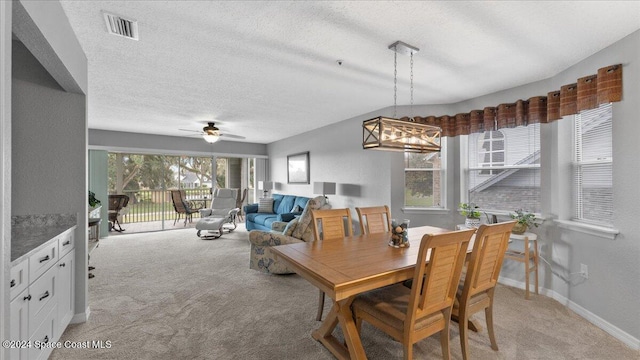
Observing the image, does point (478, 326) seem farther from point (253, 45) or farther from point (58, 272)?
point (58, 272)

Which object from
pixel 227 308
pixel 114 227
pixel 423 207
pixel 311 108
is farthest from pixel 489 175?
pixel 114 227

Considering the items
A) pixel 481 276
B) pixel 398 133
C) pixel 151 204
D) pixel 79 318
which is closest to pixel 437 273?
pixel 481 276

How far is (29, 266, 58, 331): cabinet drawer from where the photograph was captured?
5.54 feet

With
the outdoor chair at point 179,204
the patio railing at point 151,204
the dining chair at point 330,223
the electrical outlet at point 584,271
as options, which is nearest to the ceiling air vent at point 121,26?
the dining chair at point 330,223

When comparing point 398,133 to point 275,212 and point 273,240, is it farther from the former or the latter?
point 275,212

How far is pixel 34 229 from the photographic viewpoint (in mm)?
2213

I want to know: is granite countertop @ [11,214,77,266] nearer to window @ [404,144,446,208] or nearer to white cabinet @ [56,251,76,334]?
white cabinet @ [56,251,76,334]

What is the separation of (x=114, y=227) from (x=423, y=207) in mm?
7223

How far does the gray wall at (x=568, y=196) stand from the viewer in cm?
229

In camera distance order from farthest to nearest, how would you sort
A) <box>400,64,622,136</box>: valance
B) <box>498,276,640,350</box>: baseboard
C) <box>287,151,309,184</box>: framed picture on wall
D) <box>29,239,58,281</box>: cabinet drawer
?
<box>287,151,309,184</box>: framed picture on wall, <box>400,64,622,136</box>: valance, <box>498,276,640,350</box>: baseboard, <box>29,239,58,281</box>: cabinet drawer

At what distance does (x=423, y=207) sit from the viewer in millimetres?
4250

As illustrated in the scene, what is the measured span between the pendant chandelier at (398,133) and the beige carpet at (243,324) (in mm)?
1614

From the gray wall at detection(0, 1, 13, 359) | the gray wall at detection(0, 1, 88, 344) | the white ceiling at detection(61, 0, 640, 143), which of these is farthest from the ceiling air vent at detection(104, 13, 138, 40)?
the gray wall at detection(0, 1, 13, 359)

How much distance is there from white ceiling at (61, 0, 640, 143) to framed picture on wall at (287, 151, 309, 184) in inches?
96.7
